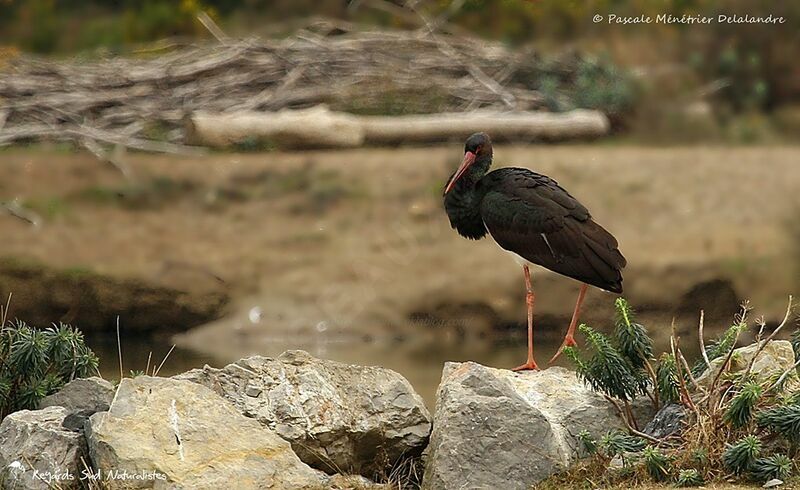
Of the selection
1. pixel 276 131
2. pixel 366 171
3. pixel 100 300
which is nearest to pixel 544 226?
pixel 100 300

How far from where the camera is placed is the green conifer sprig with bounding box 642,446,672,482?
749cm

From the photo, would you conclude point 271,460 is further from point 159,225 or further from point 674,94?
point 674,94

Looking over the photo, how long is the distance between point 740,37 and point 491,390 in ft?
49.9

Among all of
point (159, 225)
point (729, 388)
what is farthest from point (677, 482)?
point (159, 225)

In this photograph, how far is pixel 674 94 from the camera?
2145cm

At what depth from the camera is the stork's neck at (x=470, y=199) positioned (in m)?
10.2

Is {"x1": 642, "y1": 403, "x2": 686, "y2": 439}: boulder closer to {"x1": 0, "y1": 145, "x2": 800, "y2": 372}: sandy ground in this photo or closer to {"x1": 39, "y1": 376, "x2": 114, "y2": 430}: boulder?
{"x1": 39, "y1": 376, "x2": 114, "y2": 430}: boulder

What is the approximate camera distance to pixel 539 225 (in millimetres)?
9820

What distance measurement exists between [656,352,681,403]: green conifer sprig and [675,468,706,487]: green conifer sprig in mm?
753


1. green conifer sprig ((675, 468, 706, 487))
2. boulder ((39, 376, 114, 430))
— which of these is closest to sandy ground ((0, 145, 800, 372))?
boulder ((39, 376, 114, 430))

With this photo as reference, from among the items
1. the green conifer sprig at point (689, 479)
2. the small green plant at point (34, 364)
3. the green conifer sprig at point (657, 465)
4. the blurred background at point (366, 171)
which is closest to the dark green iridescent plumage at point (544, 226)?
the green conifer sprig at point (657, 465)

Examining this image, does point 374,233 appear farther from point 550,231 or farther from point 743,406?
point 743,406

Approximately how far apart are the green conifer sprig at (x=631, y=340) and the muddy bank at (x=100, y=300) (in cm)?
824

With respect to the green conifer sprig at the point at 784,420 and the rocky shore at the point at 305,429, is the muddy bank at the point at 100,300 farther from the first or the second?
the green conifer sprig at the point at 784,420
